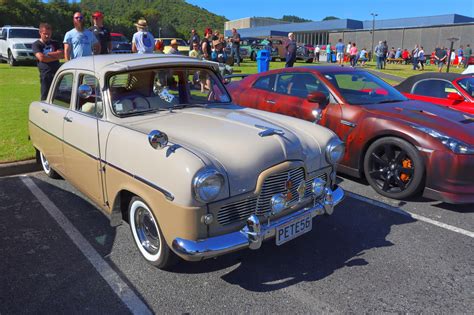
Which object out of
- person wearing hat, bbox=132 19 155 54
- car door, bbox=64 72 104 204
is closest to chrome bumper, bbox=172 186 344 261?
car door, bbox=64 72 104 204

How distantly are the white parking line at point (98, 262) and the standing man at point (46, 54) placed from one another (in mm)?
2573

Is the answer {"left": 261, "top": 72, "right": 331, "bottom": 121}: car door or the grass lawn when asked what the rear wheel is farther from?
{"left": 261, "top": 72, "right": 331, "bottom": 121}: car door

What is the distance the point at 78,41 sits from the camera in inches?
263

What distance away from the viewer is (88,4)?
331ft

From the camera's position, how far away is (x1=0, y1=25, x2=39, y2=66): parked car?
17.4 meters

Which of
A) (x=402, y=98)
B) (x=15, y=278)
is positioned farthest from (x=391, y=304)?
(x=402, y=98)

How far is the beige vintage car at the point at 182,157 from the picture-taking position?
9.01ft

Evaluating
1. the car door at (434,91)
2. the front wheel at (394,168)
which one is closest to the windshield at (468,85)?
the car door at (434,91)

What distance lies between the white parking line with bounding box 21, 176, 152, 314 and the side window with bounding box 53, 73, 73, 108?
44.3 inches

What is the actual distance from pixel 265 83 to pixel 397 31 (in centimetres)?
5094

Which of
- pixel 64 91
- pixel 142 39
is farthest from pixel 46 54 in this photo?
pixel 64 91

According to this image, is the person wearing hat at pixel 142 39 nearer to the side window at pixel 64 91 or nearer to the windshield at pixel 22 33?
the side window at pixel 64 91

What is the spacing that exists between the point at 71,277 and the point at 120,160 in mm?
971

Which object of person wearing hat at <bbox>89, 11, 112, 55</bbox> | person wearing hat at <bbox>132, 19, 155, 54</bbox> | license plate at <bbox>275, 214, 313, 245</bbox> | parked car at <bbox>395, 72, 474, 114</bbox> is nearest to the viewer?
license plate at <bbox>275, 214, 313, 245</bbox>
